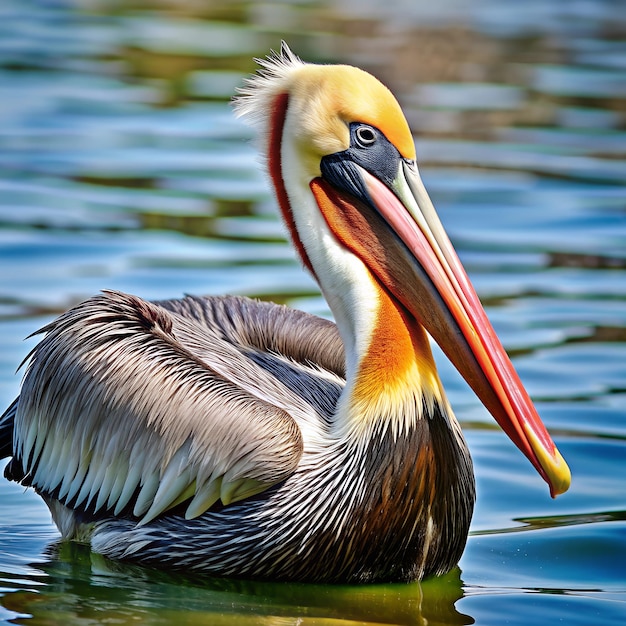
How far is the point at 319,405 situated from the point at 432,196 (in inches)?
228

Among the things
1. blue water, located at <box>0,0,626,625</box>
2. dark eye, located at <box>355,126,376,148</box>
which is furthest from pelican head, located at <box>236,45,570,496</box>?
blue water, located at <box>0,0,626,625</box>

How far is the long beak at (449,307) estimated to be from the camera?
4.89m

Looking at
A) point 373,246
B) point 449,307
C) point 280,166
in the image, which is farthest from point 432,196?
point 449,307

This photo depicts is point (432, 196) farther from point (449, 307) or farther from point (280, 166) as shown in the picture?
point (449, 307)

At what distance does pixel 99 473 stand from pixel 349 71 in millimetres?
1696

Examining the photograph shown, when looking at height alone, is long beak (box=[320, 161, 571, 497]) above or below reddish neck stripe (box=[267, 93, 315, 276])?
below

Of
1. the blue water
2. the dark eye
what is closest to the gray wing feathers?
the blue water

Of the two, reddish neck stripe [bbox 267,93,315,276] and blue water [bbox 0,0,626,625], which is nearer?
blue water [bbox 0,0,626,625]

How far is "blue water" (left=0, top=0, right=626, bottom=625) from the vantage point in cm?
511

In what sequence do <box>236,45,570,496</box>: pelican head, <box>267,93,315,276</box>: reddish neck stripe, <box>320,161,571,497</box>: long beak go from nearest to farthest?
<box>320,161,571,497</box>: long beak, <box>236,45,570,496</box>: pelican head, <box>267,93,315,276</box>: reddish neck stripe

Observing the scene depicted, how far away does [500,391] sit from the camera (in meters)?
4.93

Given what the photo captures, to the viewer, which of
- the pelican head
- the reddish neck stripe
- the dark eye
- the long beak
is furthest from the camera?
the reddish neck stripe

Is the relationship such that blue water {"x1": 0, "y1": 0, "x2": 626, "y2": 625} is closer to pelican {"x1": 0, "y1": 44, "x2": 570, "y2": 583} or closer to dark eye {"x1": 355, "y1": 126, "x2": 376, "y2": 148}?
pelican {"x1": 0, "y1": 44, "x2": 570, "y2": 583}

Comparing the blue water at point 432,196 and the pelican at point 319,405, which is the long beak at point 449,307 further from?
the blue water at point 432,196
